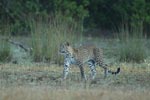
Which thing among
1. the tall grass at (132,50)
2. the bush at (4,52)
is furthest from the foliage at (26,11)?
the bush at (4,52)

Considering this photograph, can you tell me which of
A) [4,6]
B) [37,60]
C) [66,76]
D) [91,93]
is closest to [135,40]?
[37,60]

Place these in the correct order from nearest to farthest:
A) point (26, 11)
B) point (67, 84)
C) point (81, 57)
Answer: point (67, 84)
point (81, 57)
point (26, 11)

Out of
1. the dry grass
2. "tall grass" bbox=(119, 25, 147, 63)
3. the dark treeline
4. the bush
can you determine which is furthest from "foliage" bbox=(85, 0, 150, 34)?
the dry grass

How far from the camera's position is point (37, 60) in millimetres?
21359

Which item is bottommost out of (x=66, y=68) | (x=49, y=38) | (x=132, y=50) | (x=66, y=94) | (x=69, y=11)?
(x=66, y=94)

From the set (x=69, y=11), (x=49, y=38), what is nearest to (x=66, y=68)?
(x=49, y=38)

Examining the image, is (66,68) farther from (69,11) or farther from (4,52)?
(69,11)

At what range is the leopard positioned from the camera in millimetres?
16766

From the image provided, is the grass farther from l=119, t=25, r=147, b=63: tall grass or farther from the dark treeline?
the dark treeline

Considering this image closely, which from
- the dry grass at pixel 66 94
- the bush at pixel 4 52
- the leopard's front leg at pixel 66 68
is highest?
the bush at pixel 4 52

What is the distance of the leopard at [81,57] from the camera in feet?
55.0

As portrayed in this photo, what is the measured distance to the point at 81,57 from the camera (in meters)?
17.0

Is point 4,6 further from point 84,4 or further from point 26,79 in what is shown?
point 26,79

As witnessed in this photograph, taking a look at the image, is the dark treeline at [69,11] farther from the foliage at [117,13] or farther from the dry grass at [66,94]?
the dry grass at [66,94]
